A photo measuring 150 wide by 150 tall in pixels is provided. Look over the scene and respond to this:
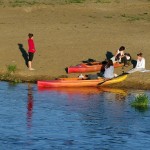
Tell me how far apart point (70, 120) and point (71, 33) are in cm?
1636

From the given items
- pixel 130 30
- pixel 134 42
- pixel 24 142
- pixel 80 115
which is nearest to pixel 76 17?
pixel 130 30

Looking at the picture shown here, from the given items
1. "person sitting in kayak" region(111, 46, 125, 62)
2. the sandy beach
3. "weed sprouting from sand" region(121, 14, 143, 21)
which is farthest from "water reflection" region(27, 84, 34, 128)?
"weed sprouting from sand" region(121, 14, 143, 21)

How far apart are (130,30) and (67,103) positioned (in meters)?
14.9

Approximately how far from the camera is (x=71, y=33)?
43500 mm

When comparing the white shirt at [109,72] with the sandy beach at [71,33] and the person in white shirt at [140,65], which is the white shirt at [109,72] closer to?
the sandy beach at [71,33]

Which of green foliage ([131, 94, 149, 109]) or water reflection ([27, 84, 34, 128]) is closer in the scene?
water reflection ([27, 84, 34, 128])

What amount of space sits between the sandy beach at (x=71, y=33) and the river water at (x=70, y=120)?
2.87 meters

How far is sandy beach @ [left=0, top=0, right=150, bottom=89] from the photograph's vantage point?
37781 millimetres

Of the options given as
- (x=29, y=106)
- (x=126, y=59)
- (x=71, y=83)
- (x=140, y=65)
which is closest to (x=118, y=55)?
(x=126, y=59)

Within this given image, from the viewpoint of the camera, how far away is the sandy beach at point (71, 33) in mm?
37781

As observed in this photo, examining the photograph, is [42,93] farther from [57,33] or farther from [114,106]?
[57,33]

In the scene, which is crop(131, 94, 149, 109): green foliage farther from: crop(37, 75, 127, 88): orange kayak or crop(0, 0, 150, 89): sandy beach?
crop(0, 0, 150, 89): sandy beach

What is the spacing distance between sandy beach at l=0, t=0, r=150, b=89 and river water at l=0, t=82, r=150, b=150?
2.87 metres

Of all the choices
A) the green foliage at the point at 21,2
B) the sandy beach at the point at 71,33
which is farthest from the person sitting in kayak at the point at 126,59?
the green foliage at the point at 21,2
